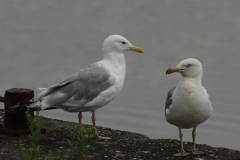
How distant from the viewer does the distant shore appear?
5.40 metres

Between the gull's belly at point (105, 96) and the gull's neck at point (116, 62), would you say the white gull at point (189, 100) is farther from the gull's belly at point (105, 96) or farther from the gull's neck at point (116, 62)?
the gull's neck at point (116, 62)

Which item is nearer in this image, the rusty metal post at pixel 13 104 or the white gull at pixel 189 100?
the white gull at pixel 189 100

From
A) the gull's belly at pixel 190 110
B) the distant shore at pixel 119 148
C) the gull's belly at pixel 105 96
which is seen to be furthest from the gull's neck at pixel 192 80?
the gull's belly at pixel 105 96

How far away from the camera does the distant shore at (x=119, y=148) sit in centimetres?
540

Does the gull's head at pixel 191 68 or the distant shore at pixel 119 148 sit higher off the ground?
the gull's head at pixel 191 68

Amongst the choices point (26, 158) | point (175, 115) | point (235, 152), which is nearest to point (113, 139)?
point (175, 115)

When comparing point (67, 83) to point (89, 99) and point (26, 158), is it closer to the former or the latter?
point (89, 99)

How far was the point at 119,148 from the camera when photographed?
577cm

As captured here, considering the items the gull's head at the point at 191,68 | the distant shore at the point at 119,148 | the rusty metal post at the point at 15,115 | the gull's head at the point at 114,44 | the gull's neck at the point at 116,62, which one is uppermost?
the gull's head at the point at 114,44

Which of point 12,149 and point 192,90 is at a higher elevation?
point 192,90

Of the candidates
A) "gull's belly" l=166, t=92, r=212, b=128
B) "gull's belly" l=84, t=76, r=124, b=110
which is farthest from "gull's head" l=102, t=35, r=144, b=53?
"gull's belly" l=166, t=92, r=212, b=128

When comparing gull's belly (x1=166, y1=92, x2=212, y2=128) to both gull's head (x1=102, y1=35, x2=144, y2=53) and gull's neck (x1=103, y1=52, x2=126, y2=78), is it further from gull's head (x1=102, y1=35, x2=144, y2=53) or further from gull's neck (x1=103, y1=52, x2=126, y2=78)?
gull's head (x1=102, y1=35, x2=144, y2=53)

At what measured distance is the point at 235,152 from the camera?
6.00 metres

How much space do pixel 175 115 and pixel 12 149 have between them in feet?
6.84
